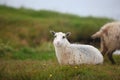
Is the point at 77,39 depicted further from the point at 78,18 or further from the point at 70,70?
the point at 70,70

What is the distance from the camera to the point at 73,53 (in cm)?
1436

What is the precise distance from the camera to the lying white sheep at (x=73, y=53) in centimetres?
1417

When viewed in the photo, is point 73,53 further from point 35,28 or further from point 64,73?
point 35,28

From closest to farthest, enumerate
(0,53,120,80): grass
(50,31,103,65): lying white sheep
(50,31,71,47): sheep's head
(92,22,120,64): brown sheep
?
(0,53,120,80): grass → (50,31,71,47): sheep's head → (50,31,103,65): lying white sheep → (92,22,120,64): brown sheep

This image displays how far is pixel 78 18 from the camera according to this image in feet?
112

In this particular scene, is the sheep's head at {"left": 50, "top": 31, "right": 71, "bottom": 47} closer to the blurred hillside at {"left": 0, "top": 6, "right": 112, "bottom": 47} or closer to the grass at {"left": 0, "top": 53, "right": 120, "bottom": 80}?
the grass at {"left": 0, "top": 53, "right": 120, "bottom": 80}

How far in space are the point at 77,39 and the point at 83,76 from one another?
1644 cm

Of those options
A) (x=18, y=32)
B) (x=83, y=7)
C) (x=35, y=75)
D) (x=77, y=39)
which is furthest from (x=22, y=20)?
(x=35, y=75)

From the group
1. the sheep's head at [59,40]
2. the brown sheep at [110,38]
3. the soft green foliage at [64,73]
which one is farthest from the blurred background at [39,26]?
the soft green foliage at [64,73]

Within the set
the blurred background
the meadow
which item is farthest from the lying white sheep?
the blurred background

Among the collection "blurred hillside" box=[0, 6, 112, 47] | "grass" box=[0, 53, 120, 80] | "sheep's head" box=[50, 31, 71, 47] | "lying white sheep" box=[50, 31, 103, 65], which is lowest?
"grass" box=[0, 53, 120, 80]

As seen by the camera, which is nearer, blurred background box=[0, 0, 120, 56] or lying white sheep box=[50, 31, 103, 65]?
lying white sheep box=[50, 31, 103, 65]

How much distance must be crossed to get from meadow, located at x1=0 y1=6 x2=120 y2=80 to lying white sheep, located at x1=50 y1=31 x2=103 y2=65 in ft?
1.18

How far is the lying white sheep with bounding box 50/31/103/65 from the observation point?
14.2 meters
